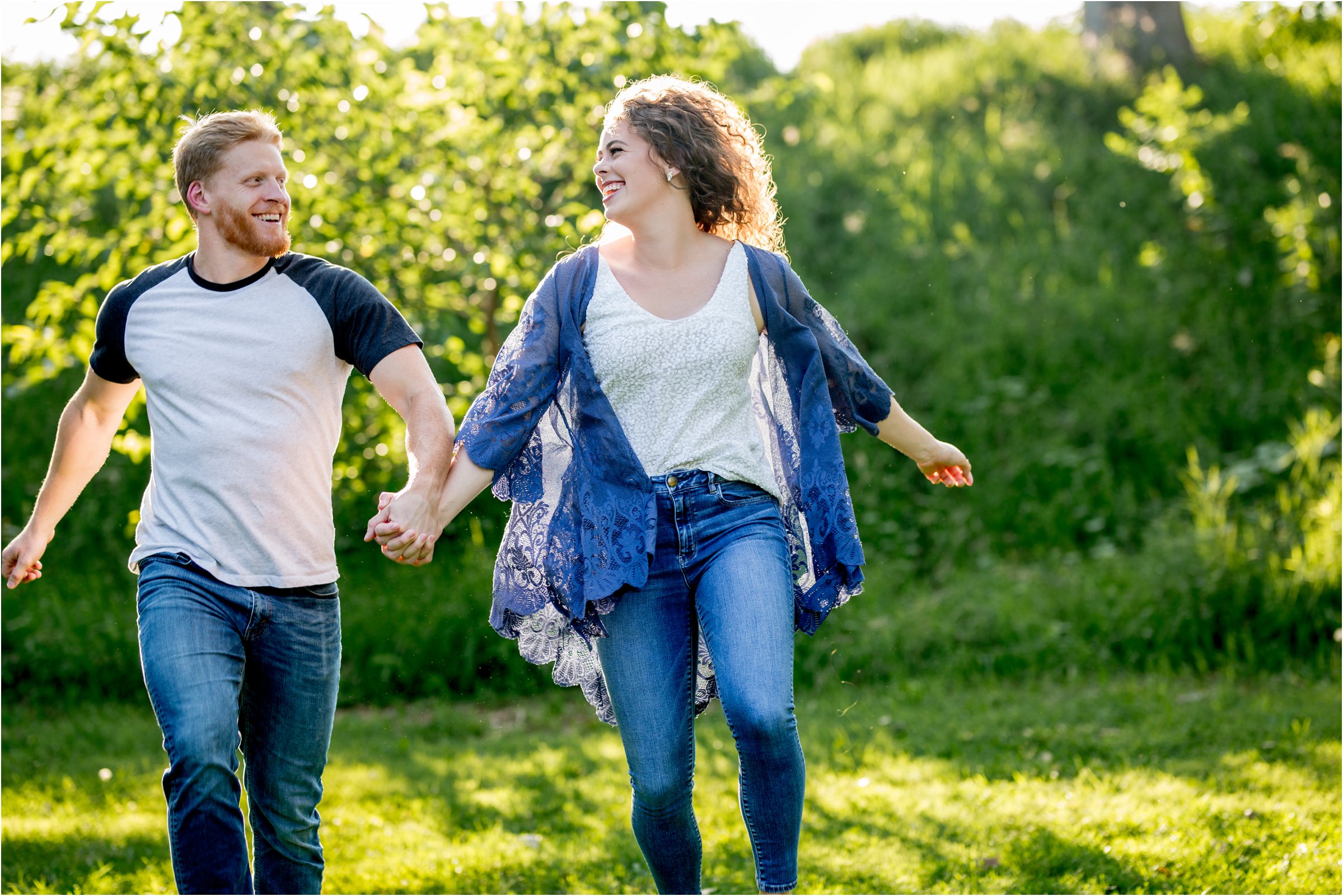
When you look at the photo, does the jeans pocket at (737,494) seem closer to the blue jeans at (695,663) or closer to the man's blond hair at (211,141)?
the blue jeans at (695,663)

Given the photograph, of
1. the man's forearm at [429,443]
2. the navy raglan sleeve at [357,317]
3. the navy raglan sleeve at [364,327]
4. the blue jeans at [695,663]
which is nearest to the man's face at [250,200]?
the navy raglan sleeve at [357,317]

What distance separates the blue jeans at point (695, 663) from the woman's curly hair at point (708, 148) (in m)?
0.84

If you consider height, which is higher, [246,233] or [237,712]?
[246,233]

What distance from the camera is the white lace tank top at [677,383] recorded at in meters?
3.18

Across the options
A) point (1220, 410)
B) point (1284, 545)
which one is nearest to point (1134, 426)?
point (1220, 410)

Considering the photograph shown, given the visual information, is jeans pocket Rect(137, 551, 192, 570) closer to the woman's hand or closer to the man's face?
the man's face

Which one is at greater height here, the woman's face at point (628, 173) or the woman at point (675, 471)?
the woman's face at point (628, 173)

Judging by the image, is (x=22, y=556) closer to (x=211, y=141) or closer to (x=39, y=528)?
(x=39, y=528)

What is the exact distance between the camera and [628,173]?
3.35 meters

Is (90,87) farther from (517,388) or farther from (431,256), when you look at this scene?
(517,388)

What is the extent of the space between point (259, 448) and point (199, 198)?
71 cm

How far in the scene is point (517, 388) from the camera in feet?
10.6

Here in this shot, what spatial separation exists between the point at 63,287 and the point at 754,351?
4468mm

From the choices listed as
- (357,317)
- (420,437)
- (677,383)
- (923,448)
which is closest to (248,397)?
(357,317)
